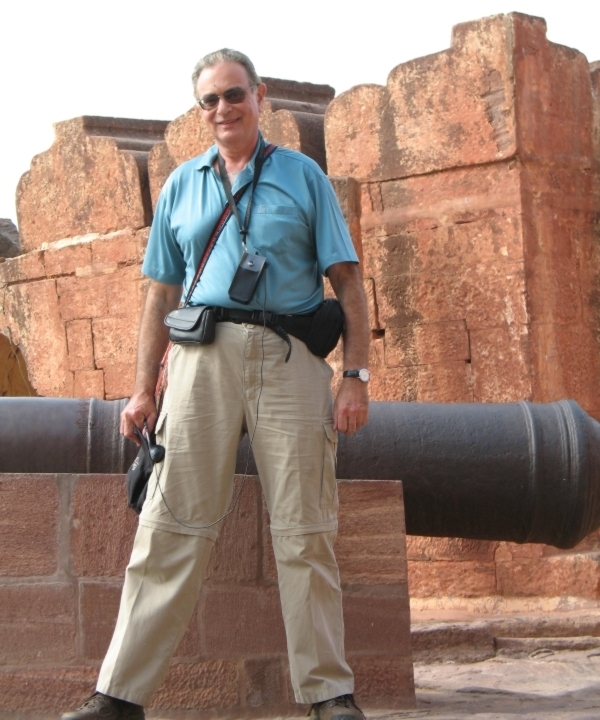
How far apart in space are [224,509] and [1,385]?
866 cm

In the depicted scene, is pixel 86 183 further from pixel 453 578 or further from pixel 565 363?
pixel 453 578

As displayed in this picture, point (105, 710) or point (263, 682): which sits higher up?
point (105, 710)

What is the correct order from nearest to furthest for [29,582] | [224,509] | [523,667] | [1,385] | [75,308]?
[224,509]
[29,582]
[523,667]
[75,308]
[1,385]

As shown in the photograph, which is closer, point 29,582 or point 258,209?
point 258,209

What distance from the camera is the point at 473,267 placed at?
7871 mm

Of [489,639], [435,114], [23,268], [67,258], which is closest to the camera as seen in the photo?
[489,639]

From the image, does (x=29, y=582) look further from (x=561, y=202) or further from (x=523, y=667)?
(x=561, y=202)

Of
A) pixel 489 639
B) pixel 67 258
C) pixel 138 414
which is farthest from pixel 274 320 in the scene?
pixel 67 258

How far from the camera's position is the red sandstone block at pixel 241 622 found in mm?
4227

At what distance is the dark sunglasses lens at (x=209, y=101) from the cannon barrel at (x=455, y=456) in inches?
45.7

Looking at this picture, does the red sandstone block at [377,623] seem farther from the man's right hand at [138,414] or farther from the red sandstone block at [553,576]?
the red sandstone block at [553,576]

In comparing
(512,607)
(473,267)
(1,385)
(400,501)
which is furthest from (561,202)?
(1,385)

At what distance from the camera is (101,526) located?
4.28 m

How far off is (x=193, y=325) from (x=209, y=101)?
670mm
